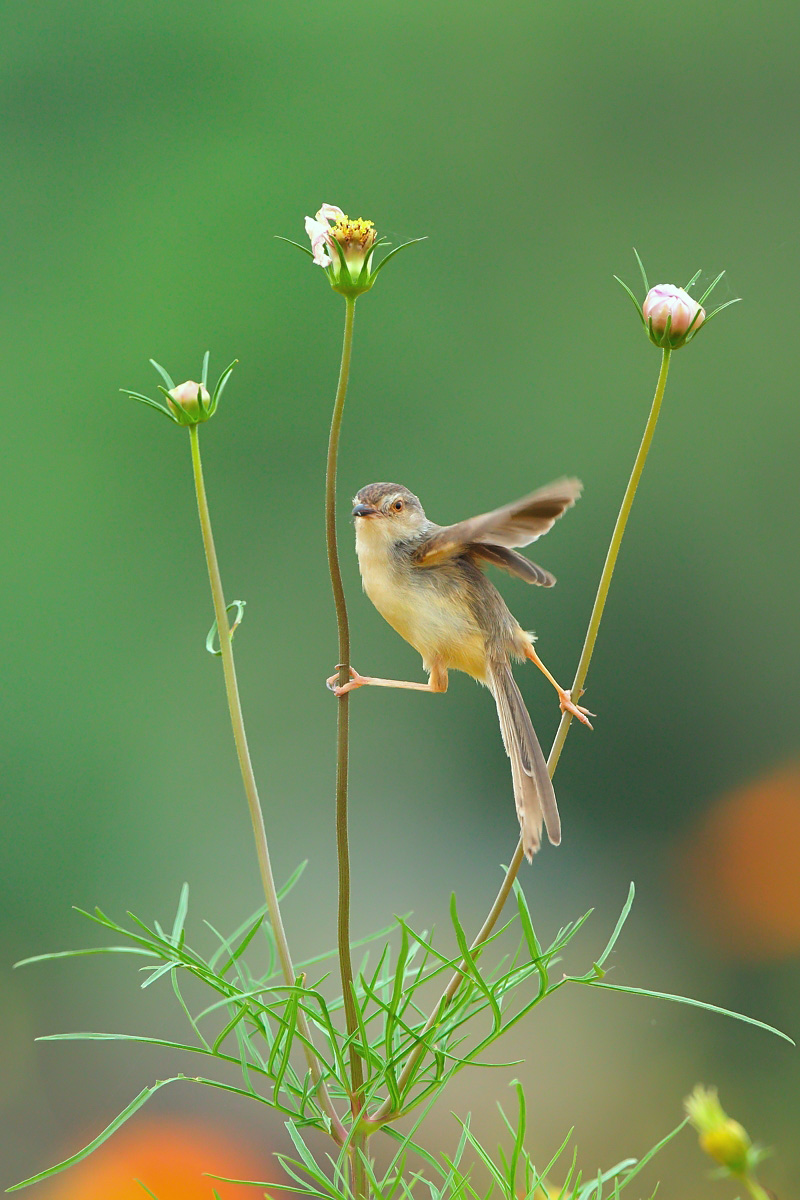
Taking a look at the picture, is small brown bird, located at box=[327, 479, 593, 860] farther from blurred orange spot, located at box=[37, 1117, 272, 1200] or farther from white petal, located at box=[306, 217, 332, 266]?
blurred orange spot, located at box=[37, 1117, 272, 1200]

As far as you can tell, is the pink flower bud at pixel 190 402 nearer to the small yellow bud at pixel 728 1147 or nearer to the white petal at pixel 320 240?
the white petal at pixel 320 240

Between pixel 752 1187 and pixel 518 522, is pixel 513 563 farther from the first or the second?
pixel 752 1187

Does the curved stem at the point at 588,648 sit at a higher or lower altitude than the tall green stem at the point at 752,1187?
higher

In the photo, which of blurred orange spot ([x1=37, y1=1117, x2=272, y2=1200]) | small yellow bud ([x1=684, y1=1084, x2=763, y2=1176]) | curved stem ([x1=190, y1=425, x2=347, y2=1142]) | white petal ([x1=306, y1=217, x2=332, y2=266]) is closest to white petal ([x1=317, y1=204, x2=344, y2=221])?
white petal ([x1=306, y1=217, x2=332, y2=266])

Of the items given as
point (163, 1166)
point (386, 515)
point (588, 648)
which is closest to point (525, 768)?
point (588, 648)

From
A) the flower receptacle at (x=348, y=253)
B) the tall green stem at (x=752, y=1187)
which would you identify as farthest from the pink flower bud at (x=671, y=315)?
the tall green stem at (x=752, y=1187)

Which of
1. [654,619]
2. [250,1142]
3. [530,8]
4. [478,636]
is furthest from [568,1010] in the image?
[530,8]

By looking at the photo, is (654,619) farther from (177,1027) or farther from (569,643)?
(177,1027)
